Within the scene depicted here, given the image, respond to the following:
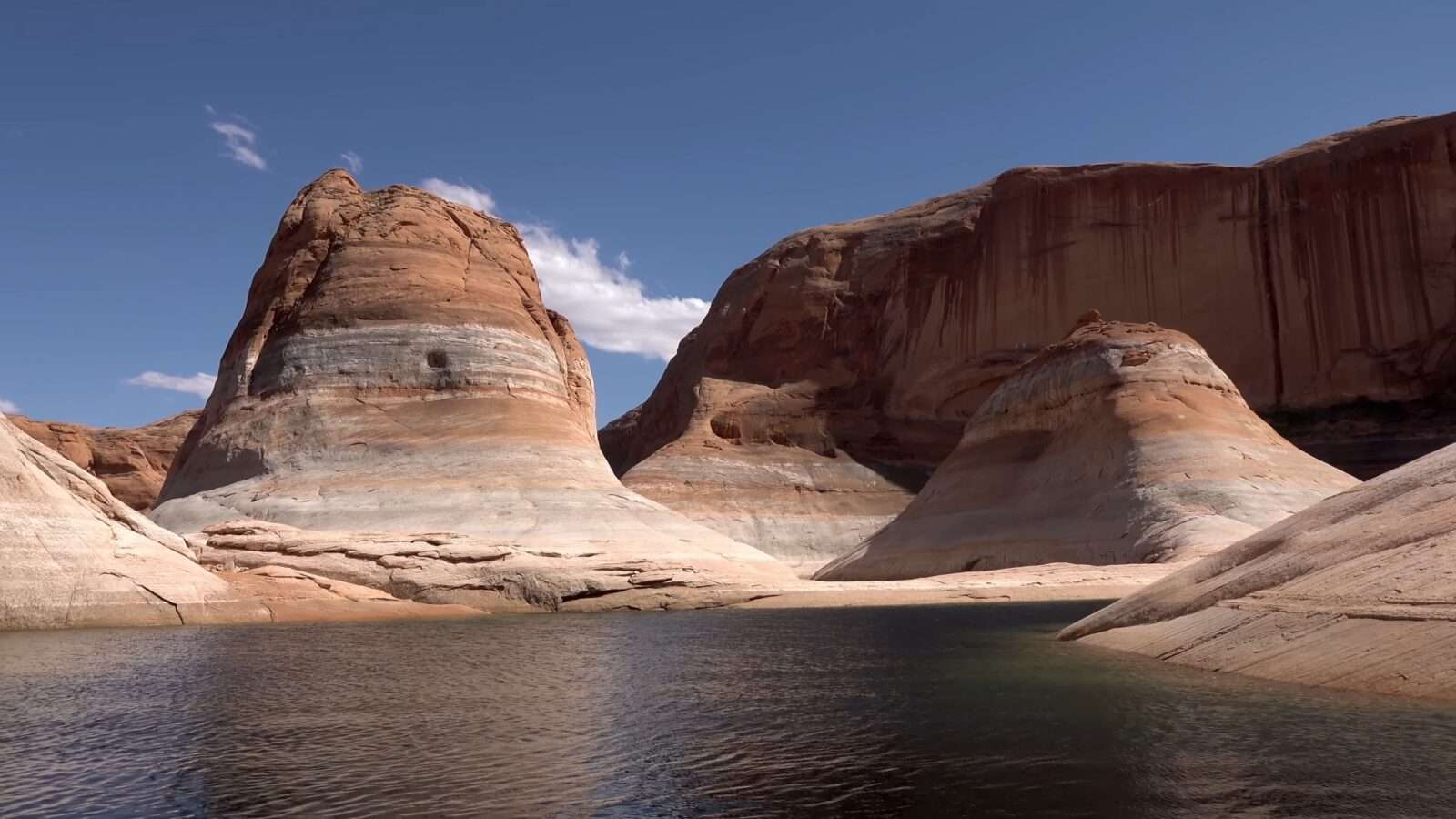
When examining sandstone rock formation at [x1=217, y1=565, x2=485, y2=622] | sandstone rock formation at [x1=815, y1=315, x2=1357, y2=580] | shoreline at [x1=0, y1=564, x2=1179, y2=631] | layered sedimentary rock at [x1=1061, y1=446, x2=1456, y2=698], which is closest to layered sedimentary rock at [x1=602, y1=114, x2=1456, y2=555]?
sandstone rock formation at [x1=815, y1=315, x2=1357, y2=580]

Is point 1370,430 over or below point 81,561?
over

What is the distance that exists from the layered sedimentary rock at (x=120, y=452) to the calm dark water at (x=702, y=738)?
68202mm

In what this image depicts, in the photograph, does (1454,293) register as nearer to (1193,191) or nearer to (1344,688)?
(1193,191)

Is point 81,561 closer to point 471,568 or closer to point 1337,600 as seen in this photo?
point 471,568

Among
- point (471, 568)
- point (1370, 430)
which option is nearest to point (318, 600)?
point (471, 568)

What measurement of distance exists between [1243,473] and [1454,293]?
1573 inches

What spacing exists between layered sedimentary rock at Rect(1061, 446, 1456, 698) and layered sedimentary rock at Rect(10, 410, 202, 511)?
75161mm

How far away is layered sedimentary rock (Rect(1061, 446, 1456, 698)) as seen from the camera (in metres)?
9.84

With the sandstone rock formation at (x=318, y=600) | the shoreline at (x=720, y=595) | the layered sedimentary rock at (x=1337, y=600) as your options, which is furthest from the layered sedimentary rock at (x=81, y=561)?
the layered sedimentary rock at (x=1337, y=600)

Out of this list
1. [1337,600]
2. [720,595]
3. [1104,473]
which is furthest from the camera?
[1104,473]

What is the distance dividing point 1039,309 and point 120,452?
66.3 metres

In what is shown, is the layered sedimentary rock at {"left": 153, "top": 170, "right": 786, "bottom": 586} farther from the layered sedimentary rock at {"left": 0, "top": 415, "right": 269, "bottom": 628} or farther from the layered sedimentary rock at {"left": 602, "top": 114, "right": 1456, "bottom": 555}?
the layered sedimentary rock at {"left": 602, "top": 114, "right": 1456, "bottom": 555}

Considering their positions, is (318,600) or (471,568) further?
(471,568)

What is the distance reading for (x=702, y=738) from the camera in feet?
30.2
